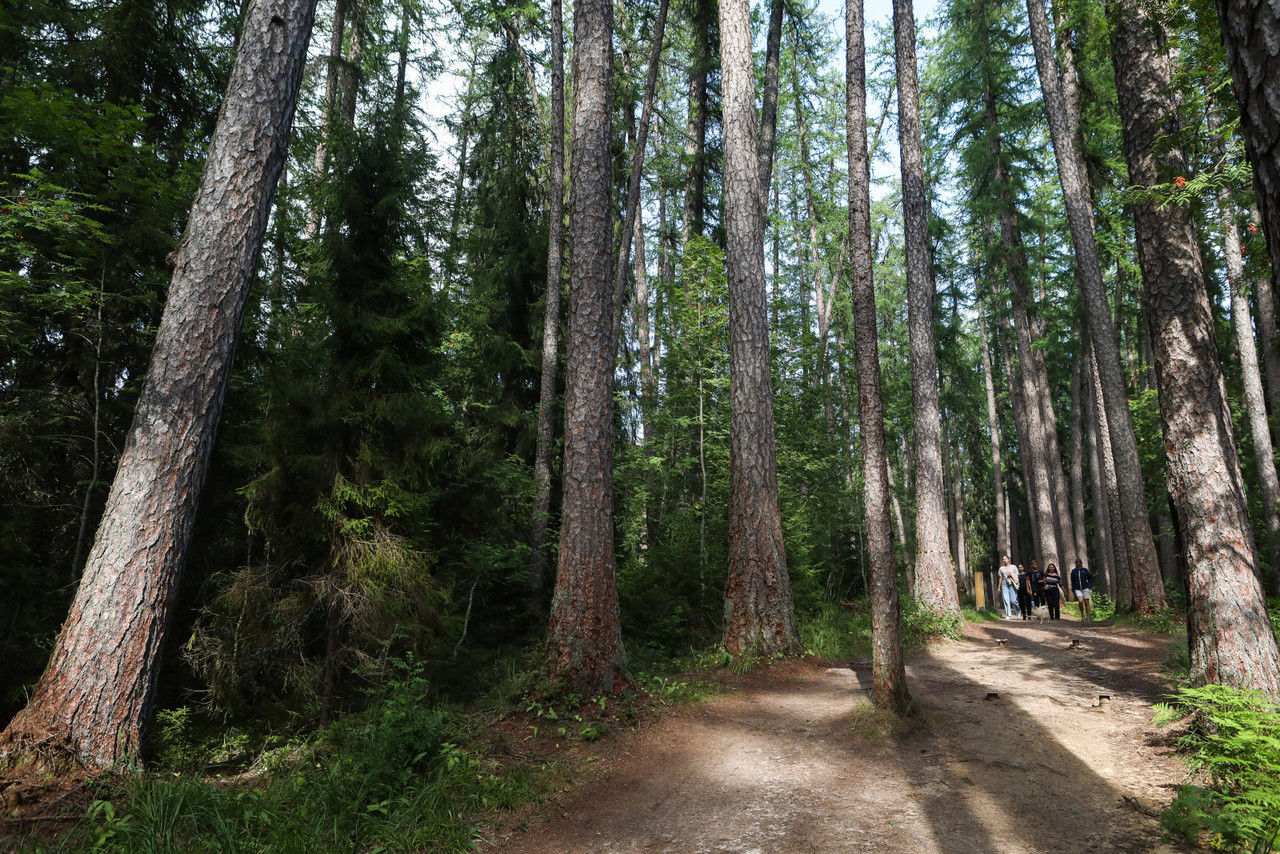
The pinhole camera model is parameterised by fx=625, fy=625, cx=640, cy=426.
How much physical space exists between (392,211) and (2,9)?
489 cm

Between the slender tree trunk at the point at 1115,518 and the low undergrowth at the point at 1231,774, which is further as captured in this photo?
the slender tree trunk at the point at 1115,518

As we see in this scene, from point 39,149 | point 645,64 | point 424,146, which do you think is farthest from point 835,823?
point 645,64

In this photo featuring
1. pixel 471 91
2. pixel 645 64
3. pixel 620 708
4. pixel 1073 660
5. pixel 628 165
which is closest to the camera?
pixel 620 708

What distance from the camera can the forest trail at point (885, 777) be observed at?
13.3ft

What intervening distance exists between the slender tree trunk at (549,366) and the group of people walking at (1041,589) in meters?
12.5

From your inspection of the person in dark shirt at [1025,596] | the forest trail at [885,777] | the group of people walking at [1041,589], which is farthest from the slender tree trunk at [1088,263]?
the forest trail at [885,777]

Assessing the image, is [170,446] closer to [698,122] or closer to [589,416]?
[589,416]

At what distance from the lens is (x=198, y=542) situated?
23.6ft

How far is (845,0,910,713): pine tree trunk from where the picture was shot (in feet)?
20.1

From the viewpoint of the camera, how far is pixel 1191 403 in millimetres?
5613

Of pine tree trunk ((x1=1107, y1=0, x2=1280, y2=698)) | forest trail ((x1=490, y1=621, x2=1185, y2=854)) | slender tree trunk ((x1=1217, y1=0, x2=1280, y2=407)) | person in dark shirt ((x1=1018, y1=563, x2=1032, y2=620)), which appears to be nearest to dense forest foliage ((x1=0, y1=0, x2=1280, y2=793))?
pine tree trunk ((x1=1107, y1=0, x2=1280, y2=698))

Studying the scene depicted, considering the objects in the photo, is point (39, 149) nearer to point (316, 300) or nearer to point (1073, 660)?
point (316, 300)

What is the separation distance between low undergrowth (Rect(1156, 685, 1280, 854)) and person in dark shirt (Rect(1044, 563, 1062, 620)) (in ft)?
37.6

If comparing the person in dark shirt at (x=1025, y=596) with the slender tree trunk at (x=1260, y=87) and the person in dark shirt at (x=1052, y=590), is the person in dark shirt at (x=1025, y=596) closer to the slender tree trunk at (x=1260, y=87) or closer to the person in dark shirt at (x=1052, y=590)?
the person in dark shirt at (x=1052, y=590)
